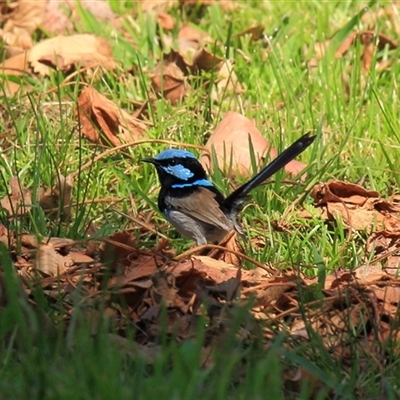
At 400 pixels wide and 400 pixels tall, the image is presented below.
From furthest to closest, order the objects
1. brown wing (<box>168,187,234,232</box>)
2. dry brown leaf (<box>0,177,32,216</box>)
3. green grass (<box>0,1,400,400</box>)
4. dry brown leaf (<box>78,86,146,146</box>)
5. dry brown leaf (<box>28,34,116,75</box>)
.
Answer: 1. dry brown leaf (<box>28,34,116,75</box>)
2. dry brown leaf (<box>78,86,146,146</box>)
3. brown wing (<box>168,187,234,232</box>)
4. dry brown leaf (<box>0,177,32,216</box>)
5. green grass (<box>0,1,400,400</box>)

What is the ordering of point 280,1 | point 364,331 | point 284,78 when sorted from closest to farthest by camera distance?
point 364,331, point 284,78, point 280,1

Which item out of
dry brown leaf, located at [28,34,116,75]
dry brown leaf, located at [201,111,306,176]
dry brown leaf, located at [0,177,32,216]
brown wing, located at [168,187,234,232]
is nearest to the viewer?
dry brown leaf, located at [0,177,32,216]

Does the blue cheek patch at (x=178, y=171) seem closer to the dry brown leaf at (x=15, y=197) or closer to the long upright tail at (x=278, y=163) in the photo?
the long upright tail at (x=278, y=163)

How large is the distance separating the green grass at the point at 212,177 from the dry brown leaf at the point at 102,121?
9 centimetres

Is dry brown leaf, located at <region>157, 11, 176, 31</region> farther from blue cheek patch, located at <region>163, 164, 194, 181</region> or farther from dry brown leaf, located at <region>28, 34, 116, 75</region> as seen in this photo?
blue cheek patch, located at <region>163, 164, 194, 181</region>

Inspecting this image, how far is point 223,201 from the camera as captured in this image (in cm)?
547

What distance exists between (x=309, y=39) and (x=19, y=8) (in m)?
2.19

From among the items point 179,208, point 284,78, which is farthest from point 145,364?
point 284,78

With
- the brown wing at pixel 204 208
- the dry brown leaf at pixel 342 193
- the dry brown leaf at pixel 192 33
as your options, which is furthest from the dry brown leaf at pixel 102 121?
the dry brown leaf at pixel 192 33

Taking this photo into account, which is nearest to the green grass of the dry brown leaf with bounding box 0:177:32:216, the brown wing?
the dry brown leaf with bounding box 0:177:32:216

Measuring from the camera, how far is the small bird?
→ 17.3 ft

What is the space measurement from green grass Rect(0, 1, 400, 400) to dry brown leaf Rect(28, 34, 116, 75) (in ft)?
0.33

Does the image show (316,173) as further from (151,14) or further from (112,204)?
(151,14)

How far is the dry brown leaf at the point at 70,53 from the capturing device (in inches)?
270
